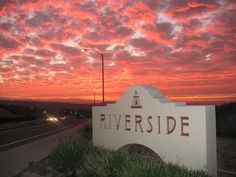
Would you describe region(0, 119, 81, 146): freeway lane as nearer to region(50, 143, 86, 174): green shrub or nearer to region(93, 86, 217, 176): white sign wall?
region(50, 143, 86, 174): green shrub

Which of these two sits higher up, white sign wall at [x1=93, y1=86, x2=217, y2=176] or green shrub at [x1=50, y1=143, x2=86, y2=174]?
white sign wall at [x1=93, y1=86, x2=217, y2=176]

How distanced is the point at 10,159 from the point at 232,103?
2486cm

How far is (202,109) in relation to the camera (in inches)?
357

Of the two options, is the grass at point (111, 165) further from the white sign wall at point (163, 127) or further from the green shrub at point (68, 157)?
the white sign wall at point (163, 127)

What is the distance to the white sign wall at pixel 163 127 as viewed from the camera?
918 cm

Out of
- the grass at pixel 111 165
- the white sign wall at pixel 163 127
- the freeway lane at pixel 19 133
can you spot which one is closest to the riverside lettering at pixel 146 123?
the white sign wall at pixel 163 127

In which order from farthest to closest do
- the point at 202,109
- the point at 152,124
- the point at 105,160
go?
the point at 152,124 → the point at 105,160 → the point at 202,109

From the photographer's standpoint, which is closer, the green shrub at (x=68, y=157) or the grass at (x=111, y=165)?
the grass at (x=111, y=165)

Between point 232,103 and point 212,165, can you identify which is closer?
point 212,165

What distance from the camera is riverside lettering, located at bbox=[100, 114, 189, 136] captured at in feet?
32.0

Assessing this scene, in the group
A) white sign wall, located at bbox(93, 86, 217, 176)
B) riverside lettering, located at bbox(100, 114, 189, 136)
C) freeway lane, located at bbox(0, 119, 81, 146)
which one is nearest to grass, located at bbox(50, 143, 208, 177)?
white sign wall, located at bbox(93, 86, 217, 176)

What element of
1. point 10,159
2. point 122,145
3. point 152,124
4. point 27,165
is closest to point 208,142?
point 152,124

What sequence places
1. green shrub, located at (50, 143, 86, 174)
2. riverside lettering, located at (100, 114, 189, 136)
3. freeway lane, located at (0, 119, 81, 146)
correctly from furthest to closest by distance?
freeway lane, located at (0, 119, 81, 146) → green shrub, located at (50, 143, 86, 174) → riverside lettering, located at (100, 114, 189, 136)

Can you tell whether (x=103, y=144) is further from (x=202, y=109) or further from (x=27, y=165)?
(x=202, y=109)
